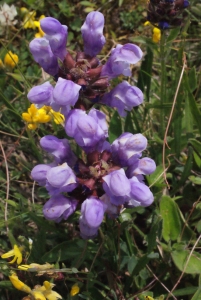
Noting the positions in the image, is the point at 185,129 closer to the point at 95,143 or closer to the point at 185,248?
the point at 185,248

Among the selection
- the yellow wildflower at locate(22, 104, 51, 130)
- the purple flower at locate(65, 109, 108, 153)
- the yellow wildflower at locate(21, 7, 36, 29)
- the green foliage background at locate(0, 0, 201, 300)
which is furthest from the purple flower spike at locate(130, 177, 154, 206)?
the yellow wildflower at locate(21, 7, 36, 29)

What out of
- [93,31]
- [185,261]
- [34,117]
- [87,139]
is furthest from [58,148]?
[185,261]

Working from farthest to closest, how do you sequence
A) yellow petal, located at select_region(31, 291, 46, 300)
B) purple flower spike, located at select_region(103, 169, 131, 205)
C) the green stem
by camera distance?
the green stem, yellow petal, located at select_region(31, 291, 46, 300), purple flower spike, located at select_region(103, 169, 131, 205)

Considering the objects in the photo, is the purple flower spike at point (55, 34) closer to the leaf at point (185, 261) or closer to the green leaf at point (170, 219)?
the green leaf at point (170, 219)

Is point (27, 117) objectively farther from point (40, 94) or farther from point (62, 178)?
point (62, 178)

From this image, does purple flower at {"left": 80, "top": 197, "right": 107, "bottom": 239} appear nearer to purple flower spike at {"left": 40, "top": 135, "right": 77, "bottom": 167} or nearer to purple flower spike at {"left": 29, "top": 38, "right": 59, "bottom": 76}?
purple flower spike at {"left": 40, "top": 135, "right": 77, "bottom": 167}

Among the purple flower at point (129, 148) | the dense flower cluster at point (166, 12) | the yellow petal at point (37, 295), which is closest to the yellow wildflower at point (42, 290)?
the yellow petal at point (37, 295)

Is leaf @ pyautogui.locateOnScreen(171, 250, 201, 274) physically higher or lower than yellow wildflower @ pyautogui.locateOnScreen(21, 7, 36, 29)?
lower

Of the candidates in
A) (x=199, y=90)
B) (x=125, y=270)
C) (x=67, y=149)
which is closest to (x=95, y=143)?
(x=67, y=149)
